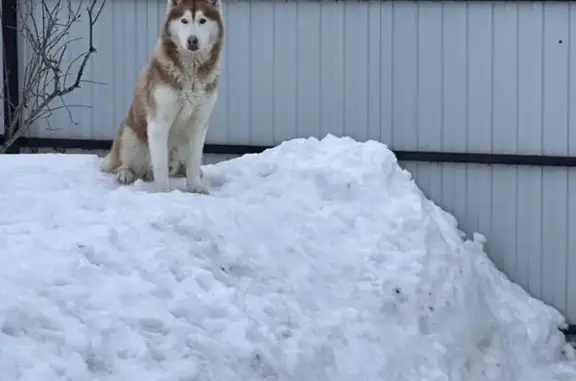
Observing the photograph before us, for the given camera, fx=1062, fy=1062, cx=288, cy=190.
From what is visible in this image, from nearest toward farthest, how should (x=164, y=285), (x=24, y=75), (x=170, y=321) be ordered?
(x=170, y=321) → (x=164, y=285) → (x=24, y=75)

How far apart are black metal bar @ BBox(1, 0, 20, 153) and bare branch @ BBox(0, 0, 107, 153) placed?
0.04 metres

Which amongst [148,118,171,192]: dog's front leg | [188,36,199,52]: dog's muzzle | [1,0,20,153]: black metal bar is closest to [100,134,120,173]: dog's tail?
[148,118,171,192]: dog's front leg

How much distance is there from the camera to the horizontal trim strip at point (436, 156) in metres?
8.99

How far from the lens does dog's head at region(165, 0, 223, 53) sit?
702cm

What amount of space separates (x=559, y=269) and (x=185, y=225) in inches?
161

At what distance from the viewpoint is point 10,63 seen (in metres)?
9.61

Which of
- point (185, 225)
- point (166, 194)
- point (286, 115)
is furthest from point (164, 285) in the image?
point (286, 115)

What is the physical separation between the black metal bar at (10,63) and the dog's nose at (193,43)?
317cm

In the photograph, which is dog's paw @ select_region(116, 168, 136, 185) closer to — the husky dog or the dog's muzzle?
the husky dog

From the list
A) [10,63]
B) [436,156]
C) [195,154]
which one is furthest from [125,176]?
[436,156]

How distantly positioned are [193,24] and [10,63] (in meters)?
3.17

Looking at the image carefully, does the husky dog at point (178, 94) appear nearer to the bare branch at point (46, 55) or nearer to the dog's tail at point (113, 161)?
the dog's tail at point (113, 161)

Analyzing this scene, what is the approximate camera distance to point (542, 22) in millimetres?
8945

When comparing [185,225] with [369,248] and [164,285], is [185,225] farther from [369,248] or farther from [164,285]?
[369,248]
